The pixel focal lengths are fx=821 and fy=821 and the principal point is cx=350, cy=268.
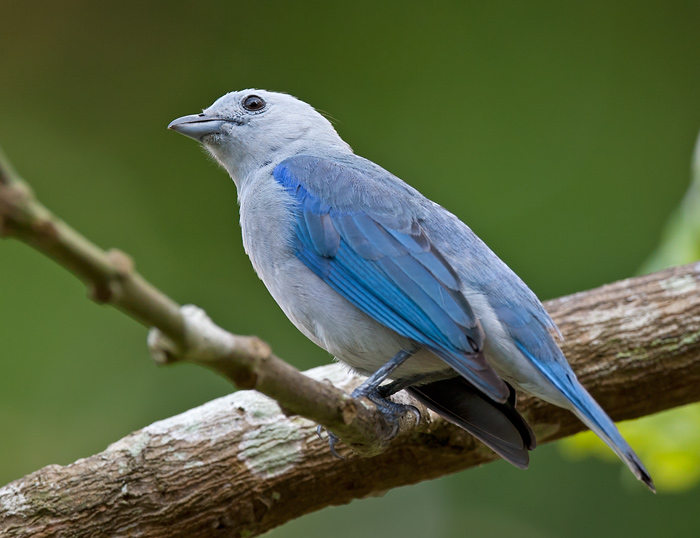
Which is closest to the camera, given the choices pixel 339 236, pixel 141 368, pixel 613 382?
pixel 339 236

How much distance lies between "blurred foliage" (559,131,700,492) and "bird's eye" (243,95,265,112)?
2157mm

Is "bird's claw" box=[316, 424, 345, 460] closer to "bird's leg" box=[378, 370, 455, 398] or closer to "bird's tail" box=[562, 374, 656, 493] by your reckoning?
"bird's leg" box=[378, 370, 455, 398]

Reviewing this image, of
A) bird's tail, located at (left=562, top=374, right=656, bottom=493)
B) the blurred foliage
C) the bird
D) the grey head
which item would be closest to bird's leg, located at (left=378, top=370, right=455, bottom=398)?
the bird

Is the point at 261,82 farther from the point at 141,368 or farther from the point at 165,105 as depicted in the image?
the point at 141,368

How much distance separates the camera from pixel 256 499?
332 cm

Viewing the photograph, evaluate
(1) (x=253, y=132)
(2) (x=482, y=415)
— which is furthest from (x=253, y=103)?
(2) (x=482, y=415)

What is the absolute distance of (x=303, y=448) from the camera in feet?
11.2

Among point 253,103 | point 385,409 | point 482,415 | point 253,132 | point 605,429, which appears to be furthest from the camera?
point 253,103

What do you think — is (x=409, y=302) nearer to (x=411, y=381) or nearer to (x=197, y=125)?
(x=411, y=381)

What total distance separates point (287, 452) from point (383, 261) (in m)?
0.92

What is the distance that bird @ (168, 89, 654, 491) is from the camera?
295 centimetres

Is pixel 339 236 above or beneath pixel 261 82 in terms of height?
beneath

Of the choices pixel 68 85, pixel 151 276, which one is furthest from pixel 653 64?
pixel 68 85

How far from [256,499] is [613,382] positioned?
1739 millimetres
